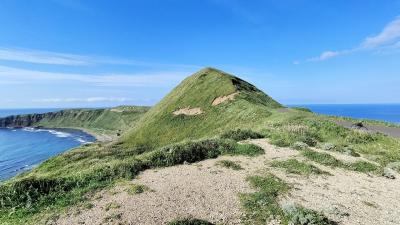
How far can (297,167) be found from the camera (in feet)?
82.0

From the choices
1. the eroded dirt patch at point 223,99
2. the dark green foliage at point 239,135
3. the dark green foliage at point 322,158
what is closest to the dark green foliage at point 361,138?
the dark green foliage at point 322,158

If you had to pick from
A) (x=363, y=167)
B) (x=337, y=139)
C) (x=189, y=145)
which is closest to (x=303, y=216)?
(x=363, y=167)

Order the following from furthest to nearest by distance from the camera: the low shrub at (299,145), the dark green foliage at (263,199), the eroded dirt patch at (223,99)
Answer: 1. the eroded dirt patch at (223,99)
2. the low shrub at (299,145)
3. the dark green foliage at (263,199)

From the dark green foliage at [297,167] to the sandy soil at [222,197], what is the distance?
82 centimetres

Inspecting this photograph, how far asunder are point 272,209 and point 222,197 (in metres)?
3.01

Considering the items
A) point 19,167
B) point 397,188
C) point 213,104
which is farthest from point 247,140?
point 19,167

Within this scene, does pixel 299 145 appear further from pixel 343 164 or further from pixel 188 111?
pixel 188 111

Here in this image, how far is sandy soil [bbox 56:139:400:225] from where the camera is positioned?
16391mm

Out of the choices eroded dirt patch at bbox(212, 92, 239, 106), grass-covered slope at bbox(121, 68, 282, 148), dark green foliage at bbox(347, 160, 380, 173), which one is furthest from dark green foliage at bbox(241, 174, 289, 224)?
eroded dirt patch at bbox(212, 92, 239, 106)

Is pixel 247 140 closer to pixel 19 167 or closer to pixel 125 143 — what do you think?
pixel 125 143

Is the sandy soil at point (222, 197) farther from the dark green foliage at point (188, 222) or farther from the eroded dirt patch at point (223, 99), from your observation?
the eroded dirt patch at point (223, 99)

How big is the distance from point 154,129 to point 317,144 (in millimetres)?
50488

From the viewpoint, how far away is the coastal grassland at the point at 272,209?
15859mm

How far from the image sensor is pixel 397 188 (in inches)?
875
